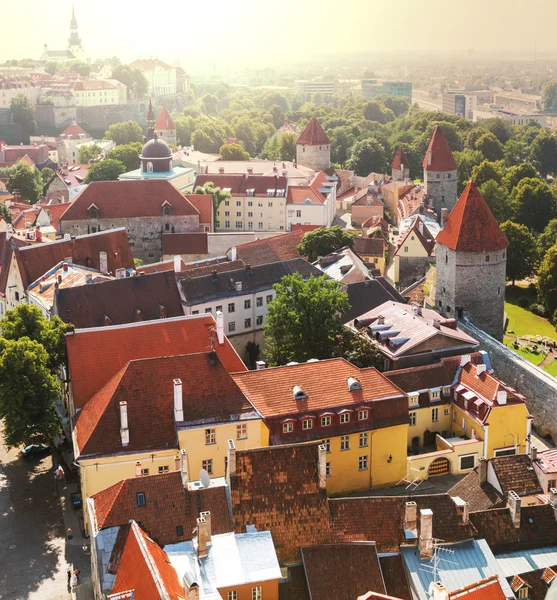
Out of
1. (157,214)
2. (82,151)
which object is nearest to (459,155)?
(82,151)

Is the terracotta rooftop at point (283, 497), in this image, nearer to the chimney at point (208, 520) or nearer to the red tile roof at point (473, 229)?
the chimney at point (208, 520)

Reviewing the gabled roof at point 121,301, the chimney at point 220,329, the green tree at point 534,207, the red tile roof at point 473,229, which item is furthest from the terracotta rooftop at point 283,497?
the green tree at point 534,207

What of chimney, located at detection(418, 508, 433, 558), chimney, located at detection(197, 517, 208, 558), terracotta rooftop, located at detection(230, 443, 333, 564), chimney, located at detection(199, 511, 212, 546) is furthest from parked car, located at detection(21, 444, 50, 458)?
chimney, located at detection(418, 508, 433, 558)

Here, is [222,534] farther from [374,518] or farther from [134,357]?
[134,357]

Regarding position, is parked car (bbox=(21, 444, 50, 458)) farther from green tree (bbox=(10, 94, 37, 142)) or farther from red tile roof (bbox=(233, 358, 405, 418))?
green tree (bbox=(10, 94, 37, 142))

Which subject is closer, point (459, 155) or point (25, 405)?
point (25, 405)
